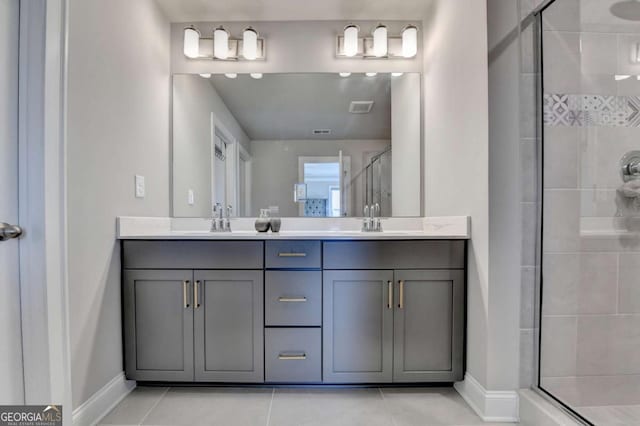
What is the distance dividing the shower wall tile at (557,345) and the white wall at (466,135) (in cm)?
26

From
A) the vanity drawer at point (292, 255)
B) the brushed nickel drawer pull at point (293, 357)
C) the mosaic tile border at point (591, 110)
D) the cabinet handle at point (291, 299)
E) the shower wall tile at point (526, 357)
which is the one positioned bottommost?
the brushed nickel drawer pull at point (293, 357)

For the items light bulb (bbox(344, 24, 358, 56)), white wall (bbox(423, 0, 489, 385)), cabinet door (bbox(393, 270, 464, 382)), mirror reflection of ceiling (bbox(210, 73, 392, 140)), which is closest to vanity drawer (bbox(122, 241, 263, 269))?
cabinet door (bbox(393, 270, 464, 382))

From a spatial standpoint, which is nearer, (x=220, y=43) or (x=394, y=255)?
(x=394, y=255)

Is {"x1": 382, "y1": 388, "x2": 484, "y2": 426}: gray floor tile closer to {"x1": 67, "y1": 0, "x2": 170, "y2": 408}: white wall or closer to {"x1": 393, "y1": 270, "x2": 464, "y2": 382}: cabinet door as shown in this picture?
{"x1": 393, "y1": 270, "x2": 464, "y2": 382}: cabinet door

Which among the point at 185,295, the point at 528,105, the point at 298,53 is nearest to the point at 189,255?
the point at 185,295

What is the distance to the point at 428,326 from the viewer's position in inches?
62.6

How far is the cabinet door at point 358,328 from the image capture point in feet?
5.23

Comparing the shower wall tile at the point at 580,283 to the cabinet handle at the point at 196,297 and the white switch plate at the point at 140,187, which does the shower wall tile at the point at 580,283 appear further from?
the white switch plate at the point at 140,187

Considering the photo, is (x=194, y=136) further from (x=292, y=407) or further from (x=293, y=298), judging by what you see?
(x=292, y=407)

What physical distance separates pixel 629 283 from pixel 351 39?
204 cm

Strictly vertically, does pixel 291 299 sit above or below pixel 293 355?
above

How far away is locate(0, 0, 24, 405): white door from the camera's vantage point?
40.9 inches

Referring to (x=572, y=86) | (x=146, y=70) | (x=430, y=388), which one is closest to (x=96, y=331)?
(x=146, y=70)

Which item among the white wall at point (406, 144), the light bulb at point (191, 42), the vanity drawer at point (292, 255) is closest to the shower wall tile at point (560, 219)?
the white wall at point (406, 144)
